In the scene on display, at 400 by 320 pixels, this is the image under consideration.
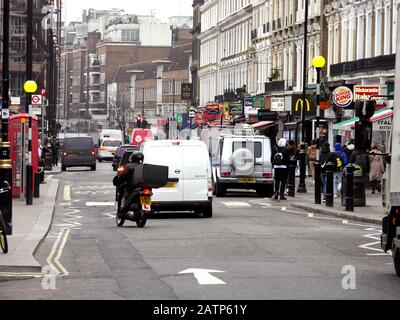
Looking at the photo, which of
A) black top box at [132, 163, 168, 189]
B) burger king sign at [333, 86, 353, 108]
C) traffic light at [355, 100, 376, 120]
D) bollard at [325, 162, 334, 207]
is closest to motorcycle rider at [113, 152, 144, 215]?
black top box at [132, 163, 168, 189]

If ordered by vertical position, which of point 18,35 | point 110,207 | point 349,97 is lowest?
point 110,207

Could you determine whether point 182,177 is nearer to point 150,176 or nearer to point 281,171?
point 150,176

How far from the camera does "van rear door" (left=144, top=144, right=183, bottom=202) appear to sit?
2981cm

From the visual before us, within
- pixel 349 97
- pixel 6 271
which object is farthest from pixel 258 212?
pixel 6 271

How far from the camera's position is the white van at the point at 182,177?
29812mm

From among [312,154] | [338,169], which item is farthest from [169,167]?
[312,154]

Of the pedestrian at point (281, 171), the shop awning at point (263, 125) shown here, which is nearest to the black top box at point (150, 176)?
the pedestrian at point (281, 171)

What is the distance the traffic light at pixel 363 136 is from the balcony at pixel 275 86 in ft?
196

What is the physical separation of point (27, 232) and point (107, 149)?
226 feet

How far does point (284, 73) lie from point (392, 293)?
6484 cm

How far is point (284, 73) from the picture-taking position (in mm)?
78438

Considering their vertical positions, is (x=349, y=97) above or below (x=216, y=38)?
below

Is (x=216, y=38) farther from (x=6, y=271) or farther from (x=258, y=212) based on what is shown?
(x=6, y=271)
